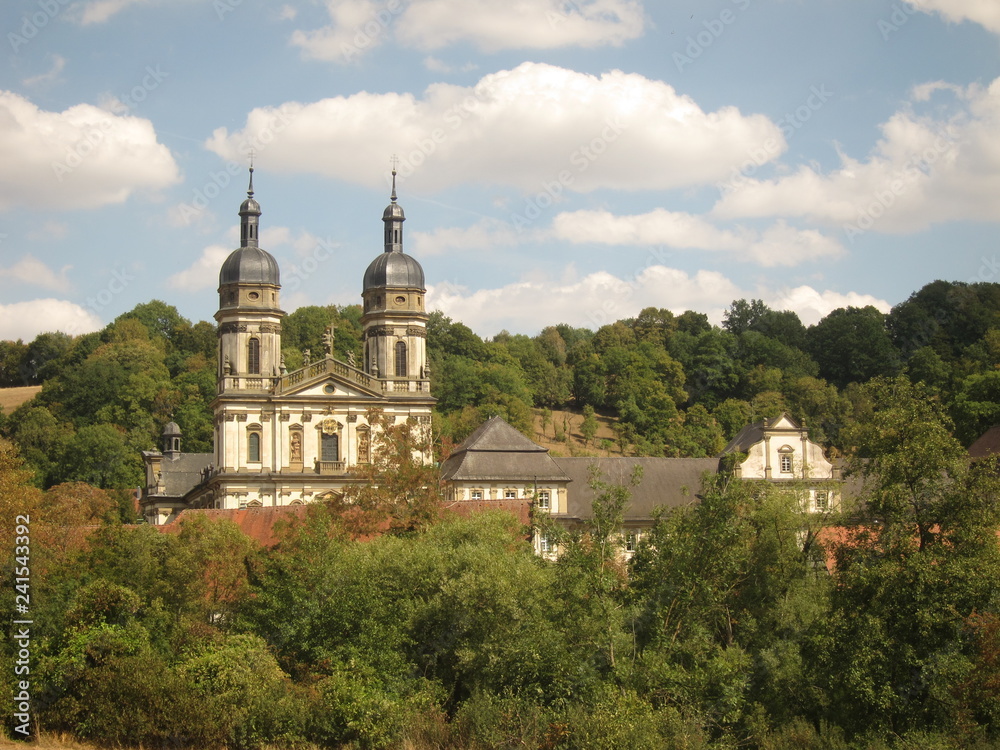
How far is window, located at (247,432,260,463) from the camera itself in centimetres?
6231

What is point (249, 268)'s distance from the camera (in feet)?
210

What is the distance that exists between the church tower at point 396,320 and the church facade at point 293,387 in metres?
0.05

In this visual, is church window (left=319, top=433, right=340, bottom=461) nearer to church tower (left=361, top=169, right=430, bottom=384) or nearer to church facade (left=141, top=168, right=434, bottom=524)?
church facade (left=141, top=168, right=434, bottom=524)

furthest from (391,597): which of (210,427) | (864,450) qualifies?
(210,427)

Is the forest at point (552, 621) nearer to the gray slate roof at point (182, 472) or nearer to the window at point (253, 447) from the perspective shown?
the window at point (253, 447)

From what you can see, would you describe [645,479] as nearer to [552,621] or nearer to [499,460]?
[499,460]

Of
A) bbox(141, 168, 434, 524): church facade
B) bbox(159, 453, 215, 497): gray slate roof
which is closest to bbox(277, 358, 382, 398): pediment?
bbox(141, 168, 434, 524): church facade

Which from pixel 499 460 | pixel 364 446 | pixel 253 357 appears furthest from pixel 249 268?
pixel 499 460

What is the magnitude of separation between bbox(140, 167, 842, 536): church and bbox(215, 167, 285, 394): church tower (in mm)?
44

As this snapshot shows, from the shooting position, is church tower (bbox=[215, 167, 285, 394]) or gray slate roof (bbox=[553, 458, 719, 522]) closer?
gray slate roof (bbox=[553, 458, 719, 522])

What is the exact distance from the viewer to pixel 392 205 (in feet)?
222

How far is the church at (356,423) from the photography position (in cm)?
5675

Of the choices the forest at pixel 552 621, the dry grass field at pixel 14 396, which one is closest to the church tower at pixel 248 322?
the forest at pixel 552 621

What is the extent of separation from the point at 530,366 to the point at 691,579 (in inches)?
3282
